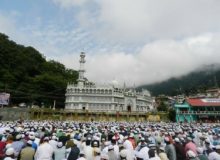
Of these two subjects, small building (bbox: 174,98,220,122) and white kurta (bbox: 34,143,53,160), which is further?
small building (bbox: 174,98,220,122)

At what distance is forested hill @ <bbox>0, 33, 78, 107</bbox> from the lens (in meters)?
56.1

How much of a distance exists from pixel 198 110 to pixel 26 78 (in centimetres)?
4472

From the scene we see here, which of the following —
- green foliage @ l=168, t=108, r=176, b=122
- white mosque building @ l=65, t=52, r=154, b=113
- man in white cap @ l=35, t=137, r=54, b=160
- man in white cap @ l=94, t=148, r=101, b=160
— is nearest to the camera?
man in white cap @ l=94, t=148, r=101, b=160

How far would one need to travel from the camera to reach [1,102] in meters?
41.5

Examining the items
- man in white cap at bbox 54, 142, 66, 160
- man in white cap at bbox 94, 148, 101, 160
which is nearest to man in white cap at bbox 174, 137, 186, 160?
man in white cap at bbox 94, 148, 101, 160

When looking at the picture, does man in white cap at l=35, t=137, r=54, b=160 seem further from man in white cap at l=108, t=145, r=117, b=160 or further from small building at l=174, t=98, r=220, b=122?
small building at l=174, t=98, r=220, b=122

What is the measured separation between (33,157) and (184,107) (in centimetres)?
5543

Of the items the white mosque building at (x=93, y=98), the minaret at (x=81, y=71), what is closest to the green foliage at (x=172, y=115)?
the white mosque building at (x=93, y=98)

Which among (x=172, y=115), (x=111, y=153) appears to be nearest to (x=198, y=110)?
(x=172, y=115)

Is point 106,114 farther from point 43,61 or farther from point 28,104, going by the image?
point 43,61

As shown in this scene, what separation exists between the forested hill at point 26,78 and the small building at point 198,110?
32.8m

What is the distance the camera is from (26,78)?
60.4 metres

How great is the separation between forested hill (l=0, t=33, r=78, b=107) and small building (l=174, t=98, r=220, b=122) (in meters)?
32.8

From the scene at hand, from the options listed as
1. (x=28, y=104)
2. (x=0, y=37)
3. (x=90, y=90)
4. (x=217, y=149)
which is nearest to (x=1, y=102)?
(x=28, y=104)
